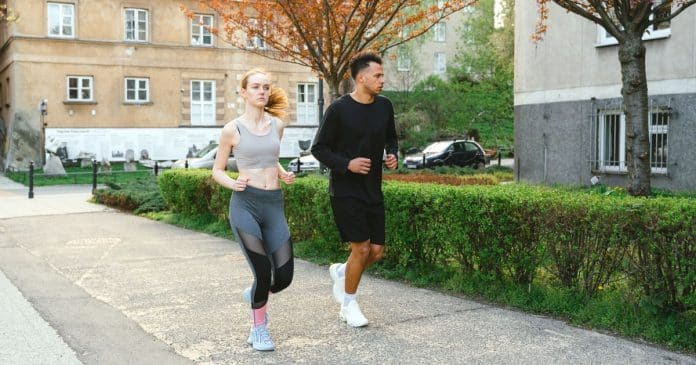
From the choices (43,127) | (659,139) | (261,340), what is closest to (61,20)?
(43,127)

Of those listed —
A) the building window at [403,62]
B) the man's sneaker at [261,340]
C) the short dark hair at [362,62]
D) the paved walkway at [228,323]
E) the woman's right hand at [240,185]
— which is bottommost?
the paved walkway at [228,323]

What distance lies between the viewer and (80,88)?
34.7m

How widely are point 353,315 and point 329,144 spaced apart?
1.28 metres

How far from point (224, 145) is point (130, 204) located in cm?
1139

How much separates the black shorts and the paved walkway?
683mm

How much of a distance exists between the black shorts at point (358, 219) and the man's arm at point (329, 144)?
253mm

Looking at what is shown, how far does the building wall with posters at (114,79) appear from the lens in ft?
111

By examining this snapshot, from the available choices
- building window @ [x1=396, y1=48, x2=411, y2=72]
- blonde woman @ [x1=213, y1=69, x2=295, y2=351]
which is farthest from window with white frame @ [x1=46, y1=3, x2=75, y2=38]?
blonde woman @ [x1=213, y1=69, x2=295, y2=351]

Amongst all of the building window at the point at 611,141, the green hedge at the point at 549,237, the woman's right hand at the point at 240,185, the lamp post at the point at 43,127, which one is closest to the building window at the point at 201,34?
the lamp post at the point at 43,127

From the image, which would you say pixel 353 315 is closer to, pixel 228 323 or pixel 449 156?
pixel 228 323

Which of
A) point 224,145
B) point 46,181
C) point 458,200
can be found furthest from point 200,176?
point 46,181

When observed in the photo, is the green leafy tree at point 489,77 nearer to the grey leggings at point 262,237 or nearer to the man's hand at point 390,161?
the man's hand at point 390,161

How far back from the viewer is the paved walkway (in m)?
4.95

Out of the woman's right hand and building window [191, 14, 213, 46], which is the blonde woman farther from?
building window [191, 14, 213, 46]
